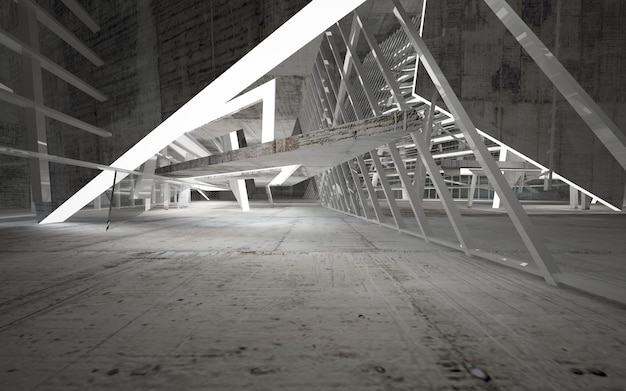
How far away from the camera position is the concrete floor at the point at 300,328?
1.78 m

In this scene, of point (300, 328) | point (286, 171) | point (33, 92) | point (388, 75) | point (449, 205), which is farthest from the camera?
point (286, 171)

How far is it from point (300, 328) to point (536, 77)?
50.3ft

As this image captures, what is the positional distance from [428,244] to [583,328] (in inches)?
147

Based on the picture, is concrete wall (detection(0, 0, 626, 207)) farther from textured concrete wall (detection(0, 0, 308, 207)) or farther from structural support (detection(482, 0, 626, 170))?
structural support (detection(482, 0, 626, 170))

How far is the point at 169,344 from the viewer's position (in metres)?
2.13

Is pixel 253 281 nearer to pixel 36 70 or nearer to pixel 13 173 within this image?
pixel 36 70

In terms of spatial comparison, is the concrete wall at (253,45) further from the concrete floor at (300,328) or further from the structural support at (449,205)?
the concrete floor at (300,328)

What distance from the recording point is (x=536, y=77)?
1266 centimetres

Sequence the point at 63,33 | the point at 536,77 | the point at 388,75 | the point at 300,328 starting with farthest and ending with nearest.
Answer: the point at 536,77 < the point at 63,33 < the point at 388,75 < the point at 300,328

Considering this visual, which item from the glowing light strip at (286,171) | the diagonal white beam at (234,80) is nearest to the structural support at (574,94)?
the diagonal white beam at (234,80)

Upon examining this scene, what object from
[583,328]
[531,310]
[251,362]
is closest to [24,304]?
[251,362]

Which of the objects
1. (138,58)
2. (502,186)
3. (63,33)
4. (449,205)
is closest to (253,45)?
(138,58)

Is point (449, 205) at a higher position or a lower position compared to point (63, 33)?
lower

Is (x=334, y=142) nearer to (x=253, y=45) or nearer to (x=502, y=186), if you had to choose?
(x=253, y=45)
